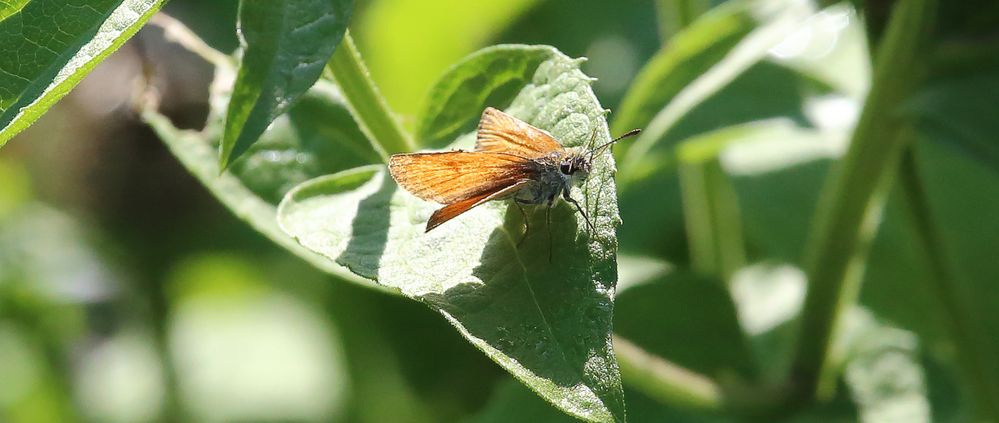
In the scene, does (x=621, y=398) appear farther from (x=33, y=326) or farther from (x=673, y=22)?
(x=33, y=326)

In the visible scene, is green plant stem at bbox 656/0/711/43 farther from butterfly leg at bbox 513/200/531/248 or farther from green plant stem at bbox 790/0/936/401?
butterfly leg at bbox 513/200/531/248

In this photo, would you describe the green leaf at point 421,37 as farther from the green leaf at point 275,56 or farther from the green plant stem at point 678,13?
the green leaf at point 275,56

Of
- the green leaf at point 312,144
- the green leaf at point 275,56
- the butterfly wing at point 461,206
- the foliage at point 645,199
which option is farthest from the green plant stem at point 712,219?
the green leaf at point 275,56

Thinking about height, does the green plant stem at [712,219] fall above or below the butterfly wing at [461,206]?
below

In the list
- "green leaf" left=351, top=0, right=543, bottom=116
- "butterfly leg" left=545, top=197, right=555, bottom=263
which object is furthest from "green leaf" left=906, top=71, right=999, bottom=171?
"green leaf" left=351, top=0, right=543, bottom=116

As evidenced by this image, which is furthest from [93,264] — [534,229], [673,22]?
[534,229]

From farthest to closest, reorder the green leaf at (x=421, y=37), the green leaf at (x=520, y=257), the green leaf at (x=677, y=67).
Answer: the green leaf at (x=421, y=37) < the green leaf at (x=677, y=67) < the green leaf at (x=520, y=257)

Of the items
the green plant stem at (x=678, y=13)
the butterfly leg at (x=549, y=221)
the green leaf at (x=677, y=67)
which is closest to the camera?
the butterfly leg at (x=549, y=221)

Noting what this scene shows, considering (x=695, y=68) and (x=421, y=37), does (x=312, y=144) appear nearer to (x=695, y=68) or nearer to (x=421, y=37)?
(x=695, y=68)
